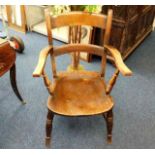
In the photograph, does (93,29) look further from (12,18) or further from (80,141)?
(12,18)

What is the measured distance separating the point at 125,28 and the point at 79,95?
44.2 inches

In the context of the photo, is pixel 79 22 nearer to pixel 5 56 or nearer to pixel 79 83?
pixel 79 83

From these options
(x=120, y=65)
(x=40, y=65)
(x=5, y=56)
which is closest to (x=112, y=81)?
(x=120, y=65)

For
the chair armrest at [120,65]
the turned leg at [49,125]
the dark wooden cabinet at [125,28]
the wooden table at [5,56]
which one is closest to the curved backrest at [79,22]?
the chair armrest at [120,65]

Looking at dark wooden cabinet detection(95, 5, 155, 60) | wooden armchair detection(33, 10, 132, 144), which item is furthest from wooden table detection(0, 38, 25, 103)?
dark wooden cabinet detection(95, 5, 155, 60)

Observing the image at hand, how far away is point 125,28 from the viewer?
2.15 metres

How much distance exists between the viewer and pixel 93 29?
224 cm

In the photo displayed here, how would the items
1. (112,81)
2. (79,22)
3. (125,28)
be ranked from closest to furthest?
1. (112,81)
2. (79,22)
3. (125,28)

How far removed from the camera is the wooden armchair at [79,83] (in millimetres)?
1260

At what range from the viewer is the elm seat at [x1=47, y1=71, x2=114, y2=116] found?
1.26m

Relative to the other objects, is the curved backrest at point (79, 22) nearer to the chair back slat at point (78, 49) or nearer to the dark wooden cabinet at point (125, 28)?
the chair back slat at point (78, 49)

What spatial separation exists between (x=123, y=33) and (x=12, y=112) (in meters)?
1.39

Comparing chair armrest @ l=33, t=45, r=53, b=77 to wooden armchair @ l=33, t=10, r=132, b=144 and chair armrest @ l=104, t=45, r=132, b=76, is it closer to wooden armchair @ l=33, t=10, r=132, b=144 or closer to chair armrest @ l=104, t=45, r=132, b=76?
wooden armchair @ l=33, t=10, r=132, b=144
